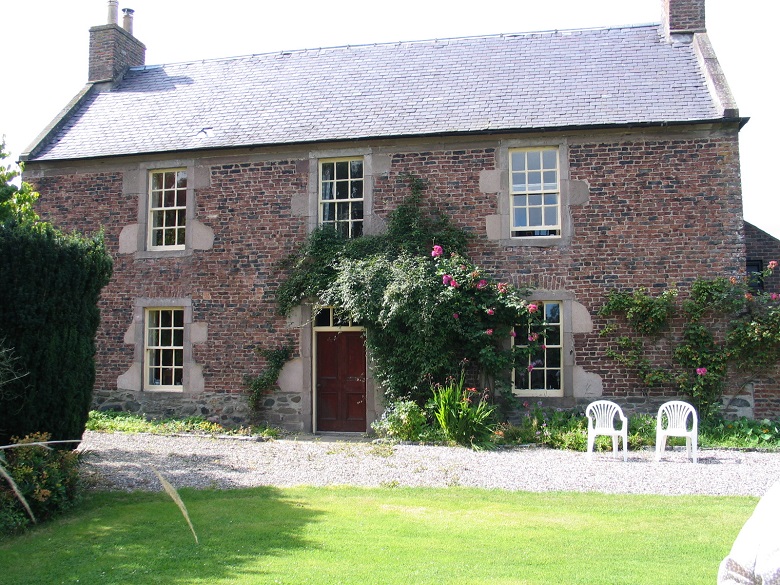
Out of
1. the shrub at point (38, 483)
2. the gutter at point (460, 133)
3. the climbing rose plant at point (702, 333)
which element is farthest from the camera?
the gutter at point (460, 133)

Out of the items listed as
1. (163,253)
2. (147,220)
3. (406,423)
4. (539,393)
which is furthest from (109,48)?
(539,393)

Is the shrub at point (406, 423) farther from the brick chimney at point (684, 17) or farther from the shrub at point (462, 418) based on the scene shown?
the brick chimney at point (684, 17)

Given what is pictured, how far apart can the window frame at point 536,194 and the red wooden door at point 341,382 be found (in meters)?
3.75

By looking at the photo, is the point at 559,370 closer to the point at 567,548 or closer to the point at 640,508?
the point at 640,508

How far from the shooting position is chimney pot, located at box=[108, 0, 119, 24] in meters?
17.4

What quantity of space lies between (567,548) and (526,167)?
877 cm

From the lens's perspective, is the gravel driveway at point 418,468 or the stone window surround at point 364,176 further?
the stone window surround at point 364,176

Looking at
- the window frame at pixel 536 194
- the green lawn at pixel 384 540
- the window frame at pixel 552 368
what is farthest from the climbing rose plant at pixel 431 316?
the green lawn at pixel 384 540

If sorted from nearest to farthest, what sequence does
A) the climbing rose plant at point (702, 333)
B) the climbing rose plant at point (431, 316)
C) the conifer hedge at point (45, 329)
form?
1. the conifer hedge at point (45, 329)
2. the climbing rose plant at point (702, 333)
3. the climbing rose plant at point (431, 316)

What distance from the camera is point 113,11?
57.2 ft

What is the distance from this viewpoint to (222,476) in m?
9.36

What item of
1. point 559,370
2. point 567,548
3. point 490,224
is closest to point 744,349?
point 559,370

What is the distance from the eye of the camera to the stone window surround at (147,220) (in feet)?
47.2

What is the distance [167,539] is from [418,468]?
4.14 meters
